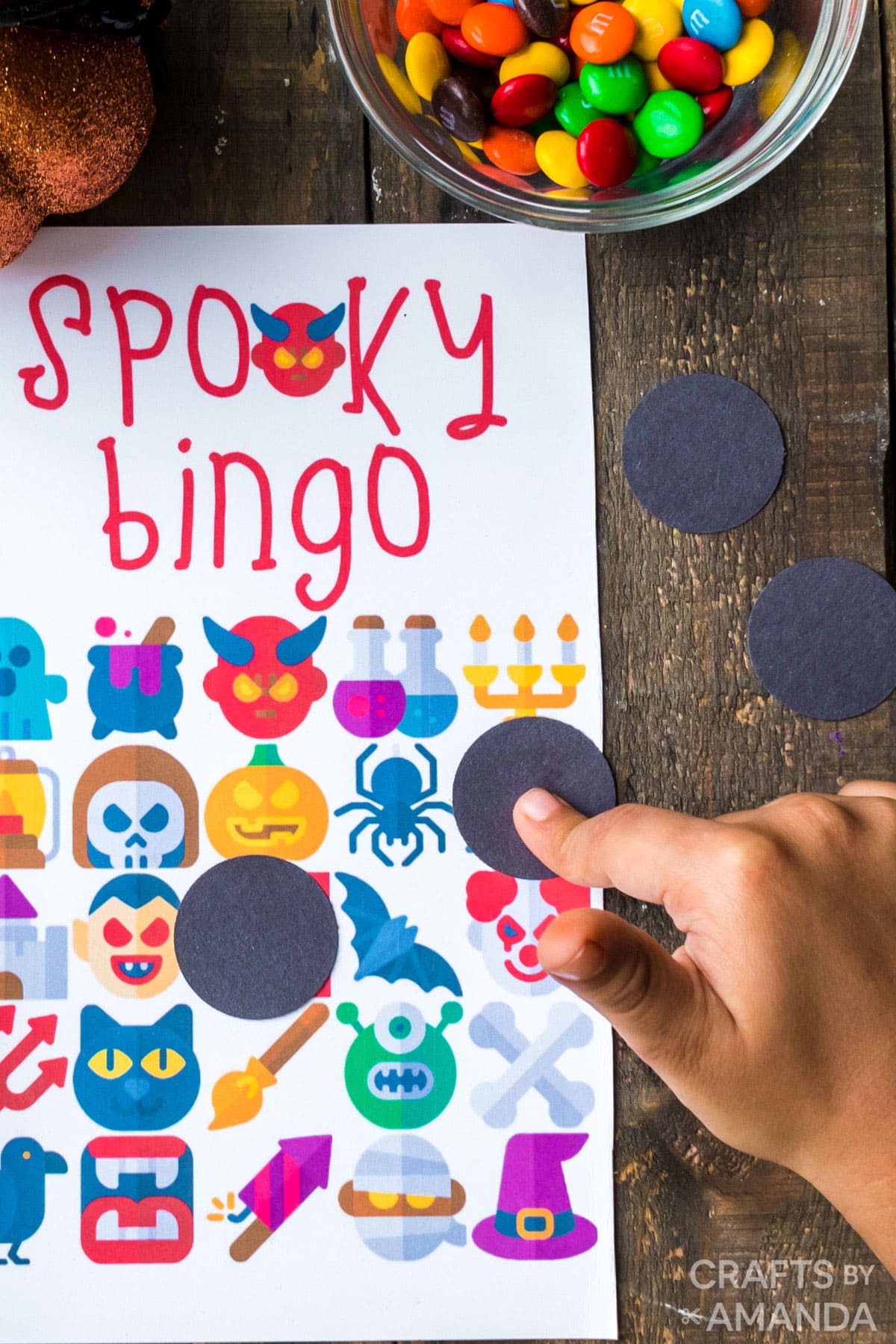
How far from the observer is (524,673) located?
1.89 feet

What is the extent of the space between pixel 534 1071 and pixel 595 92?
0.51 metres

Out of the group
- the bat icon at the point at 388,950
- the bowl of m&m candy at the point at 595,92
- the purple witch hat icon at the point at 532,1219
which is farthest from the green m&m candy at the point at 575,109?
the purple witch hat icon at the point at 532,1219

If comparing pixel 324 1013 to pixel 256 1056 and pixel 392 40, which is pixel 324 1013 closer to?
pixel 256 1056

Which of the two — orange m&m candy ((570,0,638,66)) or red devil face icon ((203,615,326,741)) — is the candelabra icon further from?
orange m&m candy ((570,0,638,66))

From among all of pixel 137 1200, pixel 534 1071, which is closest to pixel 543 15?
pixel 534 1071

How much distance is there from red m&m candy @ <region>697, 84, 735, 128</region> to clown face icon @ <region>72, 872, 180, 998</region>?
0.50 m

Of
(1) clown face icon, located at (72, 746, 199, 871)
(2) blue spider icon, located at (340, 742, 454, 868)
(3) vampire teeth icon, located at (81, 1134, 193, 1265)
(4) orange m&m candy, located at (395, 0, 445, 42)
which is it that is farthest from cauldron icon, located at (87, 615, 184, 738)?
(4) orange m&m candy, located at (395, 0, 445, 42)

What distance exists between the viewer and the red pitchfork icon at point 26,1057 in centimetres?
56

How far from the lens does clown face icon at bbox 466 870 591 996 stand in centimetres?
57

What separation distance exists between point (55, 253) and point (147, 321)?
→ 6 cm

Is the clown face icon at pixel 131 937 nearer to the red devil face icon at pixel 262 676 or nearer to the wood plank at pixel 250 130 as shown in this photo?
the red devil face icon at pixel 262 676

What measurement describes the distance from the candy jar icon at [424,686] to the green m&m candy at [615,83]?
0.90ft

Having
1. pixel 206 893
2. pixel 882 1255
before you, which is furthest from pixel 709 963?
pixel 206 893

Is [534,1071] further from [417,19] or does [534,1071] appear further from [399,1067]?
[417,19]
